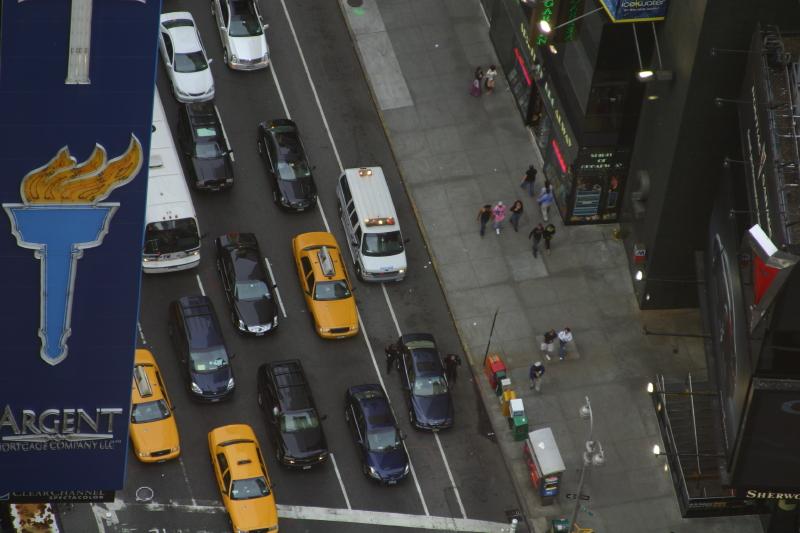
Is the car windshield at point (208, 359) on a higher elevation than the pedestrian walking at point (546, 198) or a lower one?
lower

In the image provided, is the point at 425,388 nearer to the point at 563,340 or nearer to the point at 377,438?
the point at 377,438

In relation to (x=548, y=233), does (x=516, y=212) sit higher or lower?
higher

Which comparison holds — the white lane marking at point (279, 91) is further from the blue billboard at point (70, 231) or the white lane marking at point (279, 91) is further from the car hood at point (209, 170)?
the blue billboard at point (70, 231)

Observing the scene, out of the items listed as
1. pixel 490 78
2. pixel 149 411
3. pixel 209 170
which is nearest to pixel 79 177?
pixel 149 411

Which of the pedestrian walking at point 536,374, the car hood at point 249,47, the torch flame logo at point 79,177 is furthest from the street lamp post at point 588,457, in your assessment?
the car hood at point 249,47

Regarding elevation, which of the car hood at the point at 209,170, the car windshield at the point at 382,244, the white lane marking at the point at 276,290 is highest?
the car hood at the point at 209,170

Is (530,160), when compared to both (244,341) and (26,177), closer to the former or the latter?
(244,341)

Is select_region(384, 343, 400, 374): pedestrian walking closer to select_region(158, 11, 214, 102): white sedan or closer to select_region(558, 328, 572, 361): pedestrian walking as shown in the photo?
select_region(558, 328, 572, 361): pedestrian walking
